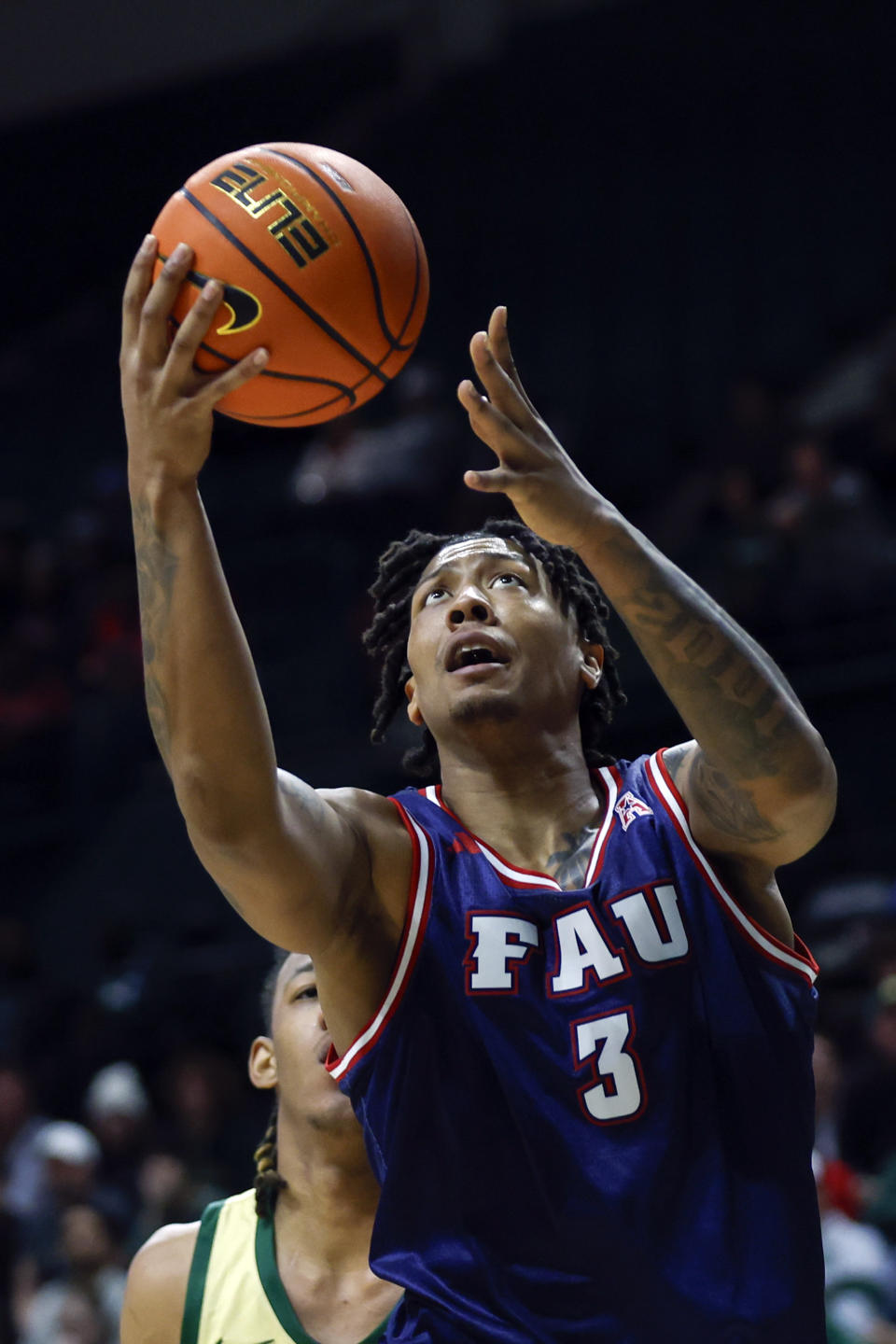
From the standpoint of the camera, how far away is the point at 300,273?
254 cm

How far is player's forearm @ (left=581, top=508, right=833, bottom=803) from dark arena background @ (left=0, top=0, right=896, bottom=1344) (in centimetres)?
276

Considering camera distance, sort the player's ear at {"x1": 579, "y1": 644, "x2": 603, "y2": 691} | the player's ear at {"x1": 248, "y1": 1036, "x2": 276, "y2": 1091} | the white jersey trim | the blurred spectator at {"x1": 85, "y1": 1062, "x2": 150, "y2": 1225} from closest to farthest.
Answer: the white jersey trim
the player's ear at {"x1": 579, "y1": 644, "x2": 603, "y2": 691}
the player's ear at {"x1": 248, "y1": 1036, "x2": 276, "y2": 1091}
the blurred spectator at {"x1": 85, "y1": 1062, "x2": 150, "y2": 1225}

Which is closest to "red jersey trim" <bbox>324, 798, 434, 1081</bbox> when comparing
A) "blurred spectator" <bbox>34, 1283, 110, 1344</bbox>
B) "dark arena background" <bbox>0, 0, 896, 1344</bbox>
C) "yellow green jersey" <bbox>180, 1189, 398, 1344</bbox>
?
"yellow green jersey" <bbox>180, 1189, 398, 1344</bbox>

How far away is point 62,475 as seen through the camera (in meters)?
12.7

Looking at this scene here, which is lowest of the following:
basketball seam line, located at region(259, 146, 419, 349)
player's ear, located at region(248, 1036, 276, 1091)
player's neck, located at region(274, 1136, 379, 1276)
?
player's neck, located at region(274, 1136, 379, 1276)

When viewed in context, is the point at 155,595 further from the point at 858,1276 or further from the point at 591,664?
the point at 858,1276

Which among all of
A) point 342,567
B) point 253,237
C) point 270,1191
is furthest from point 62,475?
point 253,237

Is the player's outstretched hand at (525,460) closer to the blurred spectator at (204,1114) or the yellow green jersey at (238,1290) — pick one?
the yellow green jersey at (238,1290)

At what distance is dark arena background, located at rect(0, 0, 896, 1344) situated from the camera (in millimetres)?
7262

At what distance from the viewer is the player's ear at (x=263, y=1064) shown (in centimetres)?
397

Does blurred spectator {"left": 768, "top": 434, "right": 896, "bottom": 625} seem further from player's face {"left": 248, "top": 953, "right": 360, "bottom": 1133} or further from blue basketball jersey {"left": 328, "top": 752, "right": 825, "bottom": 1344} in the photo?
blue basketball jersey {"left": 328, "top": 752, "right": 825, "bottom": 1344}

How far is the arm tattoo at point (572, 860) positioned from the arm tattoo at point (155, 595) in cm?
69

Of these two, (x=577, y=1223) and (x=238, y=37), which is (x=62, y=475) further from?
(x=577, y=1223)

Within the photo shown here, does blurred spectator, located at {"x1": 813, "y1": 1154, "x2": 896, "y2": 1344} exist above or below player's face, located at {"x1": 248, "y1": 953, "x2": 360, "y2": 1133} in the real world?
below
